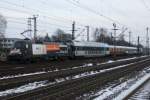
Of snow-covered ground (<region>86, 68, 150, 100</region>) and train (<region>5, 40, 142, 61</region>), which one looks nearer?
snow-covered ground (<region>86, 68, 150, 100</region>)

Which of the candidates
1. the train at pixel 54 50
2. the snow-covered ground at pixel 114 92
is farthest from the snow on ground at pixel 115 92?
the train at pixel 54 50

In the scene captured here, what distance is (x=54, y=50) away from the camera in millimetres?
47312

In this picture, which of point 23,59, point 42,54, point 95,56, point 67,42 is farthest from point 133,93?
point 95,56

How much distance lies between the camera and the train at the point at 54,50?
133 feet

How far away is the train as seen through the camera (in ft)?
133

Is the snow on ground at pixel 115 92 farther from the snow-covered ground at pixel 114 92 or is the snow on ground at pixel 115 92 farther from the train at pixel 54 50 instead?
the train at pixel 54 50

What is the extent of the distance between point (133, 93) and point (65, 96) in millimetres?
2743

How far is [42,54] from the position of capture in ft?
144

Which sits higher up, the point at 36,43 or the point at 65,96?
the point at 36,43

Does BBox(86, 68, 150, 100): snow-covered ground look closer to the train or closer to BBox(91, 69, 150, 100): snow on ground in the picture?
BBox(91, 69, 150, 100): snow on ground

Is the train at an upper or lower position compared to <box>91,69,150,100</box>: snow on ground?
upper

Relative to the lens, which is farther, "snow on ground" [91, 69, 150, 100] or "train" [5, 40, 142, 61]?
"train" [5, 40, 142, 61]

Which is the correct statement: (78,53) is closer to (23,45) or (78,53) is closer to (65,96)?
(23,45)

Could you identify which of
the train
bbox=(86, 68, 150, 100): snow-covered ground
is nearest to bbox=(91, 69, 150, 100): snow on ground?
bbox=(86, 68, 150, 100): snow-covered ground
